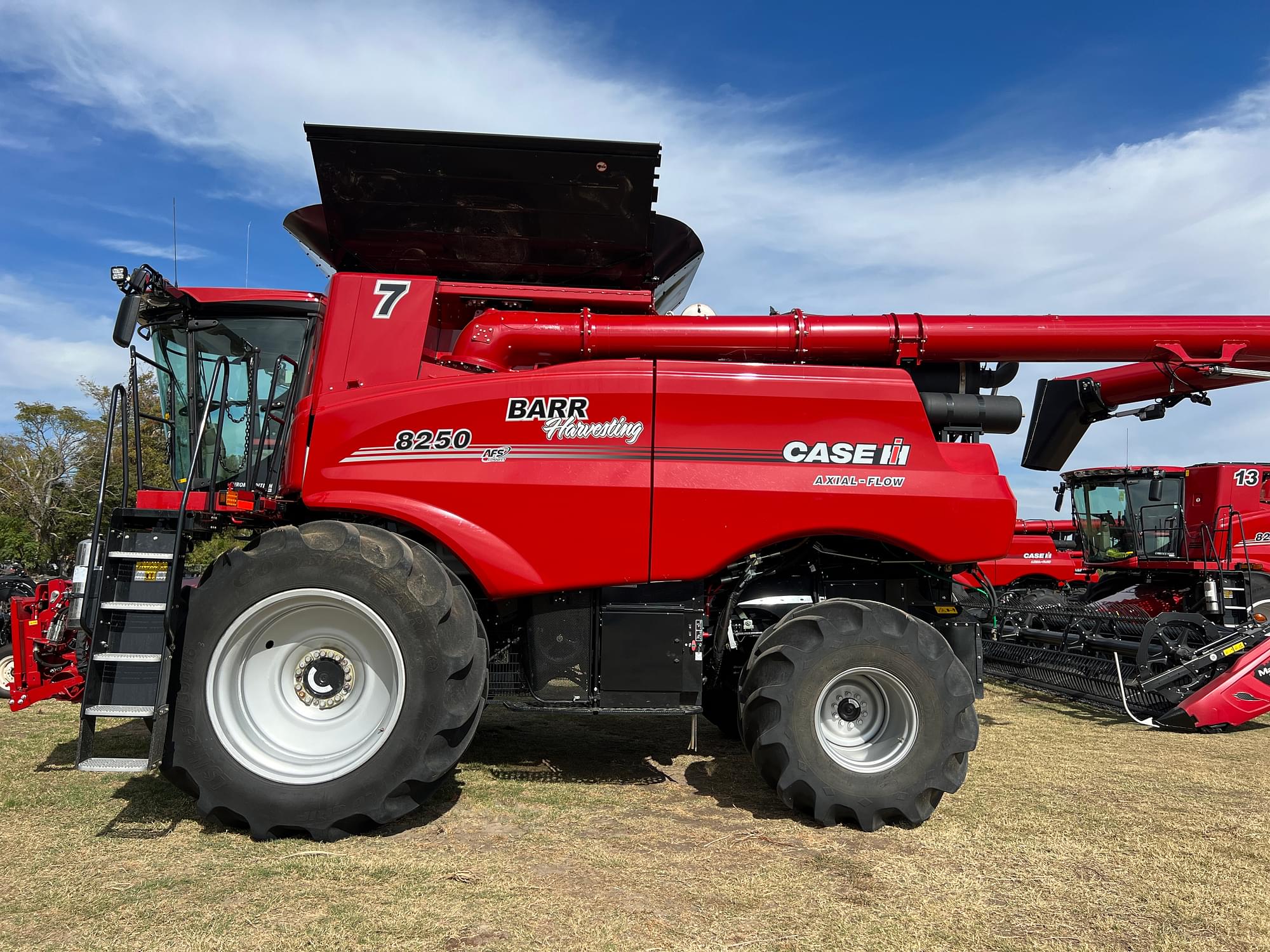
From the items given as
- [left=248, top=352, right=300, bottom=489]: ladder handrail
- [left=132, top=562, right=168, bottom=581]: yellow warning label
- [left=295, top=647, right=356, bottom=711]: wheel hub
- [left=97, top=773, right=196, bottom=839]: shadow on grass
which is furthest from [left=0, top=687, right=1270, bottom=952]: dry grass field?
[left=248, top=352, right=300, bottom=489]: ladder handrail

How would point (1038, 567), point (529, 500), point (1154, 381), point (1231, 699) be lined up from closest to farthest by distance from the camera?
point (529, 500)
point (1154, 381)
point (1231, 699)
point (1038, 567)

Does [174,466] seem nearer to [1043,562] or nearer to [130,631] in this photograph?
[130,631]

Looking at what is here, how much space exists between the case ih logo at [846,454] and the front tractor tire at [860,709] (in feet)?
2.57

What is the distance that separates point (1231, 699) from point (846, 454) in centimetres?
489

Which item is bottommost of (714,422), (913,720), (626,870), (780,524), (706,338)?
(626,870)

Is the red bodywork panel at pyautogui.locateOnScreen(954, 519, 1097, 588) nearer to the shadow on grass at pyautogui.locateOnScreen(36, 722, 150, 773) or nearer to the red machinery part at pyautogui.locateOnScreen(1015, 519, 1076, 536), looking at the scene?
the red machinery part at pyautogui.locateOnScreen(1015, 519, 1076, 536)

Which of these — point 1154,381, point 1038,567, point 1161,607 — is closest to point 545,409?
point 1154,381

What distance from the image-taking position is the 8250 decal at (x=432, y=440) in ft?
15.0

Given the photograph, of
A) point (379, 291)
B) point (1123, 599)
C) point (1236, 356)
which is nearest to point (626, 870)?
point (379, 291)

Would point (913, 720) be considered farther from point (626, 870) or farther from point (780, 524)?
point (626, 870)

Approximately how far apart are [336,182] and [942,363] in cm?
379

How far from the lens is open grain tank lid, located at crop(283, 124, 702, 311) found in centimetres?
476

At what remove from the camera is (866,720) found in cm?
467

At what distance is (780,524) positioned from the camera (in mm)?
4637
